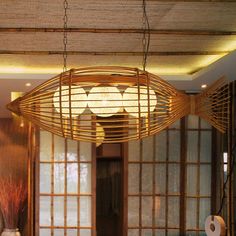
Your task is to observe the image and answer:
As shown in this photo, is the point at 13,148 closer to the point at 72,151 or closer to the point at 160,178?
the point at 72,151

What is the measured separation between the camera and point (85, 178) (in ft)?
18.1

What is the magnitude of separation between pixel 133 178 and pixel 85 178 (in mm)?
620

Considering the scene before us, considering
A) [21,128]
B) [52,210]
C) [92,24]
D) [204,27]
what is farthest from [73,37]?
[21,128]

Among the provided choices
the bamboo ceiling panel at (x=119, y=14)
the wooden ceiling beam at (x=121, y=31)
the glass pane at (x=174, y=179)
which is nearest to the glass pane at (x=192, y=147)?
the glass pane at (x=174, y=179)

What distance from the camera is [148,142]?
5.47 meters

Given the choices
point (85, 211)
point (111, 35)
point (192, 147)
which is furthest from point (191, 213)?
point (111, 35)

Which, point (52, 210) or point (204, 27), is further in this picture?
point (52, 210)

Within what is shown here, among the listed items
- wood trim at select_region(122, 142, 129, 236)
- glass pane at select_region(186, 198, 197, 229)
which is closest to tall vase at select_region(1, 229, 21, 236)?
wood trim at select_region(122, 142, 129, 236)

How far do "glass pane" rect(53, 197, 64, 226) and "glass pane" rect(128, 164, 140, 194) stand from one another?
0.89 m

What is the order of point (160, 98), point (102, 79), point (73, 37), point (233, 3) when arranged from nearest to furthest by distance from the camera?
point (102, 79) → point (160, 98) → point (233, 3) → point (73, 37)

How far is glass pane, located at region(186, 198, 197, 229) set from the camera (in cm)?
542

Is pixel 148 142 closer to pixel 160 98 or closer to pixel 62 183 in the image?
pixel 62 183

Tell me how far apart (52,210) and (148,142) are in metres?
1.49

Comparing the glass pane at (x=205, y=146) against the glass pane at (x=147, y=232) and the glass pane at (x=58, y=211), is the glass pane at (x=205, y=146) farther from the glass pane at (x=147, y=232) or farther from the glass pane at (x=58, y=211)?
the glass pane at (x=58, y=211)
